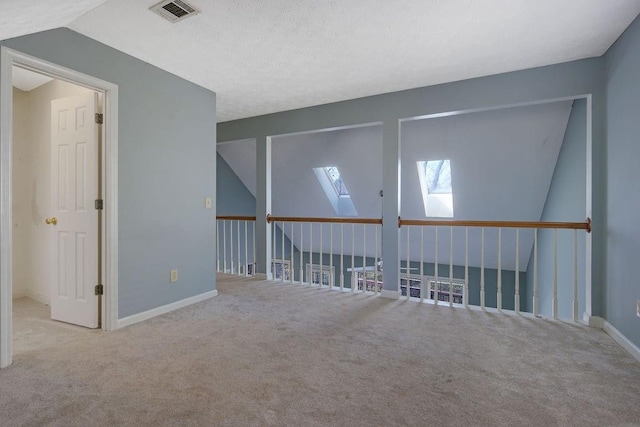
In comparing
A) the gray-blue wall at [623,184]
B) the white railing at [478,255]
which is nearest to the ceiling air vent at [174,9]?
the white railing at [478,255]

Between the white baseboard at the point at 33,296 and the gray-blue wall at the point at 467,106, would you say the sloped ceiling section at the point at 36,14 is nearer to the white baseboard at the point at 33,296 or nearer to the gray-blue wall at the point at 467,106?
the gray-blue wall at the point at 467,106

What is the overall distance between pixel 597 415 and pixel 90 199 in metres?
3.51

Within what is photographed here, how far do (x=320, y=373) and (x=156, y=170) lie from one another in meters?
→ 2.26

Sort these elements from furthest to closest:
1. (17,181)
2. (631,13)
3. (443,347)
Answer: (17,181)
(443,347)
(631,13)

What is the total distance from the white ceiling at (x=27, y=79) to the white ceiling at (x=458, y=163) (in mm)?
2986

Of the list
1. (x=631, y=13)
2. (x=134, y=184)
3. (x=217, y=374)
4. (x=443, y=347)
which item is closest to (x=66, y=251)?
(x=134, y=184)

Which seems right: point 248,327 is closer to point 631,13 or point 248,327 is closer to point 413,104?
point 413,104

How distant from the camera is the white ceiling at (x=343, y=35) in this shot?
78.5 inches

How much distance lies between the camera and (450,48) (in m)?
2.55

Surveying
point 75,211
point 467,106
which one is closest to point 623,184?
point 467,106

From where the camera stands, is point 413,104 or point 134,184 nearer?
point 134,184

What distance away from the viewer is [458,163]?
4641 mm

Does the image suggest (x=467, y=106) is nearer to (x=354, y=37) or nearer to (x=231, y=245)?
(x=354, y=37)

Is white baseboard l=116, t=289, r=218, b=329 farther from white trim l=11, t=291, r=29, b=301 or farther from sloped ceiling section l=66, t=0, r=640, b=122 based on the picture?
sloped ceiling section l=66, t=0, r=640, b=122
